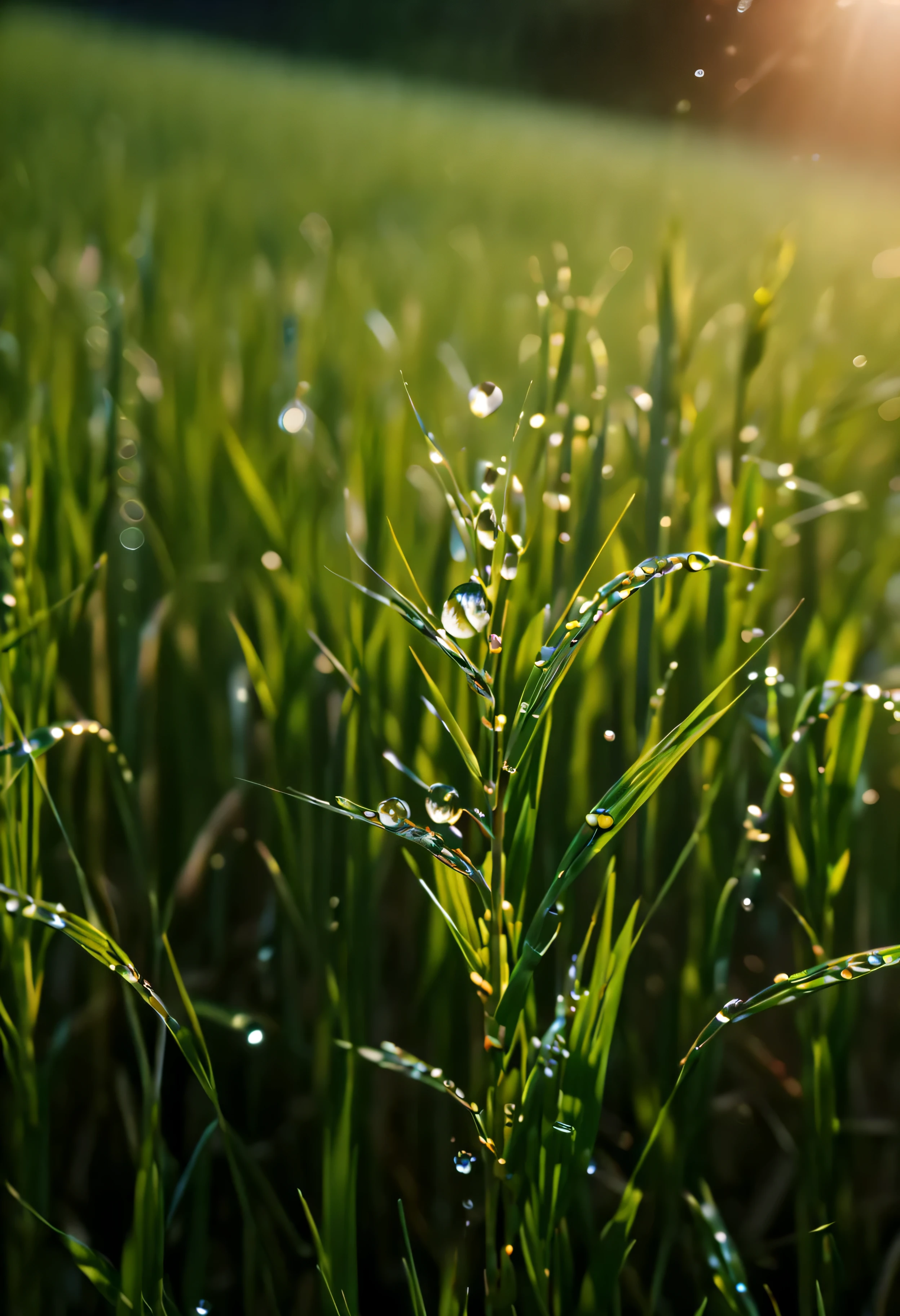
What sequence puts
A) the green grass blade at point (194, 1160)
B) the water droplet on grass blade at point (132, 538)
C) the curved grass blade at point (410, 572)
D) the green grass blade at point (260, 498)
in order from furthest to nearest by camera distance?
1. the water droplet on grass blade at point (132, 538)
2. the green grass blade at point (260, 498)
3. the green grass blade at point (194, 1160)
4. the curved grass blade at point (410, 572)

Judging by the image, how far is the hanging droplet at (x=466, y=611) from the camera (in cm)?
29

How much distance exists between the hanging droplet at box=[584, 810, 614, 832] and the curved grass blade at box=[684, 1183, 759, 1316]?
214mm

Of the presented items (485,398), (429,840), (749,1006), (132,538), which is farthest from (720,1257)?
(132,538)

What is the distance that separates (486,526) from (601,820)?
98mm

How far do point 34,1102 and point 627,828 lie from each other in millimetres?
334

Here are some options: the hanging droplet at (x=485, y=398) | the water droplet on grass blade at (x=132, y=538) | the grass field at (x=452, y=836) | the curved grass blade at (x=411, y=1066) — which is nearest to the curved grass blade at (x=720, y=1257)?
the grass field at (x=452, y=836)

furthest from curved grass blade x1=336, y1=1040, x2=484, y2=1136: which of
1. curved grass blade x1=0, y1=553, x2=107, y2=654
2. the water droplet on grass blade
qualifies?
the water droplet on grass blade

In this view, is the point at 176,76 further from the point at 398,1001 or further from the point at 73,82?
the point at 398,1001

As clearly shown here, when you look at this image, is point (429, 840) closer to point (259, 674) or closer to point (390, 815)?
point (390, 815)

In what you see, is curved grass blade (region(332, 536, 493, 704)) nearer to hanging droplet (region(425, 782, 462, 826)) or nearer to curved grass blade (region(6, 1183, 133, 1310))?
hanging droplet (region(425, 782, 462, 826))

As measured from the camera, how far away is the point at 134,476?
0.78 meters

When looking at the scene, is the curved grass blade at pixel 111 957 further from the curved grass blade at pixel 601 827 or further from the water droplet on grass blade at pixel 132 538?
the water droplet on grass blade at pixel 132 538

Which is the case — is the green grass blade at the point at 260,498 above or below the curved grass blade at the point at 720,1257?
above

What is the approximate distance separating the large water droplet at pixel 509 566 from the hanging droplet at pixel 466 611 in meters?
0.01
